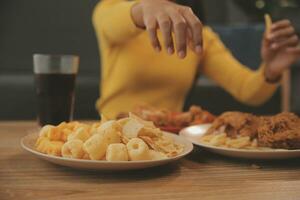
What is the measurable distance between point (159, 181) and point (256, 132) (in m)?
0.26

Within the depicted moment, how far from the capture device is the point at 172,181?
59 cm

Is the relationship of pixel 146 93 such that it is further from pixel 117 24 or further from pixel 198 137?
pixel 198 137

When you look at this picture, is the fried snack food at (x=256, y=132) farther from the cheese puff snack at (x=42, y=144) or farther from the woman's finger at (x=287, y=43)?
the woman's finger at (x=287, y=43)

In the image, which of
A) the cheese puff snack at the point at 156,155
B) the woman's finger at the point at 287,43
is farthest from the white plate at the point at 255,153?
the woman's finger at the point at 287,43

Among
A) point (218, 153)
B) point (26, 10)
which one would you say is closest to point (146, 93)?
point (218, 153)

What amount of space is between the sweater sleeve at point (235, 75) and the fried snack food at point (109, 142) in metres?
0.96

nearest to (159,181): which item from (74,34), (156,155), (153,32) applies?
(156,155)

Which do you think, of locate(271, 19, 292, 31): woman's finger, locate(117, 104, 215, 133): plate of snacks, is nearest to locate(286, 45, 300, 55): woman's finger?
locate(271, 19, 292, 31): woman's finger

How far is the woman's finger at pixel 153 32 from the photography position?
70cm

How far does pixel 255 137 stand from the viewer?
0.77 m

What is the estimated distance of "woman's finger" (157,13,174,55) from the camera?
0.69m

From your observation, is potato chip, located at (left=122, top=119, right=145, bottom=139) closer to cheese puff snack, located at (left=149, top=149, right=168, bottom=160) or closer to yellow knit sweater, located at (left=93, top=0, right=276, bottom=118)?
cheese puff snack, located at (left=149, top=149, right=168, bottom=160)

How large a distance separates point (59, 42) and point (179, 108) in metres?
1.25

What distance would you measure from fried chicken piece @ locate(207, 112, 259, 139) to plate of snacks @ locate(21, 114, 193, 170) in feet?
0.47
